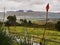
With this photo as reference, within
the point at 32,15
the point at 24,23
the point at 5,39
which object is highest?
the point at 32,15

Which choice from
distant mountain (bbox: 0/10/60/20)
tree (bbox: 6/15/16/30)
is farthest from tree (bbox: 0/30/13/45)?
distant mountain (bbox: 0/10/60/20)

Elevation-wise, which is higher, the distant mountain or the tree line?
the distant mountain

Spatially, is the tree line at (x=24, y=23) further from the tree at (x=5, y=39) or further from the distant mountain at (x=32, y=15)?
the tree at (x=5, y=39)

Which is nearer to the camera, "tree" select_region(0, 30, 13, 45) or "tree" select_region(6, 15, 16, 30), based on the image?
"tree" select_region(0, 30, 13, 45)

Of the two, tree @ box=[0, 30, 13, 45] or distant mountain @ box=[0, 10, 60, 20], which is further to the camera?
distant mountain @ box=[0, 10, 60, 20]

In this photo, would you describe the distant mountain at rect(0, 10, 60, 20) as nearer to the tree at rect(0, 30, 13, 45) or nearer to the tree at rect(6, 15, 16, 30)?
the tree at rect(6, 15, 16, 30)

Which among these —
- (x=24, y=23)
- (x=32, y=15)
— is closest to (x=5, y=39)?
(x=24, y=23)

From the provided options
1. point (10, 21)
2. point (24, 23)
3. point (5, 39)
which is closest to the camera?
point (5, 39)

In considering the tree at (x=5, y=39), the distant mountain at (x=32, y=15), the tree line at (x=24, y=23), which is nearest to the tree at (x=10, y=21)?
the tree line at (x=24, y=23)

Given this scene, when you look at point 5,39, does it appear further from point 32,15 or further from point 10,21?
point 32,15

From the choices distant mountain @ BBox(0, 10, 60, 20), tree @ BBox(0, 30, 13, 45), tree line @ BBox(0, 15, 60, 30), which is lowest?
tree @ BBox(0, 30, 13, 45)

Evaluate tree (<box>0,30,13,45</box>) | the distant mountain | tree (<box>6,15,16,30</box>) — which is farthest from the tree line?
tree (<box>0,30,13,45</box>)

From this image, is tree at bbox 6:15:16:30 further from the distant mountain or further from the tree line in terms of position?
the distant mountain

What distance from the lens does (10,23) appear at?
3775 mm
